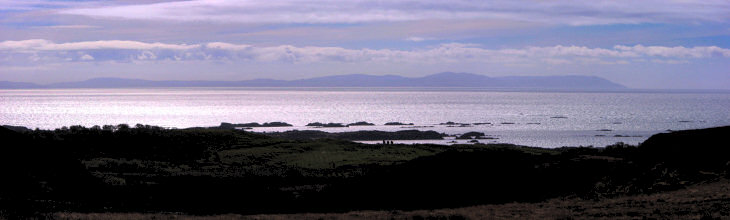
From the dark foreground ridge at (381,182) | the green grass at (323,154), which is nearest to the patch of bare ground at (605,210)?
the dark foreground ridge at (381,182)

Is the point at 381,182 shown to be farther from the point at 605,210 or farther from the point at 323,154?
the point at 323,154

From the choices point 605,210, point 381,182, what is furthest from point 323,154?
point 605,210

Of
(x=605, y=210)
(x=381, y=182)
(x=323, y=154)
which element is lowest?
(x=323, y=154)

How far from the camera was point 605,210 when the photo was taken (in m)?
24.7

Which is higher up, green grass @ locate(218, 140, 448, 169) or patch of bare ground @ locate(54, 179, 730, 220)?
patch of bare ground @ locate(54, 179, 730, 220)

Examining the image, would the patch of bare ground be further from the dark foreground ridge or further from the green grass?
the green grass

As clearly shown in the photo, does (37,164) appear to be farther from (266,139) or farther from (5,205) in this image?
(266,139)

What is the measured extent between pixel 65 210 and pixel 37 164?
8442mm

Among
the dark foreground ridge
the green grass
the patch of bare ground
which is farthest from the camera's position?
the green grass

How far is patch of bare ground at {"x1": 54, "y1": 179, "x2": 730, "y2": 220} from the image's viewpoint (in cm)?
2255

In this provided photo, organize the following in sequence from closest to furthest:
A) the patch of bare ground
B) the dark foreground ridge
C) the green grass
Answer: the patch of bare ground < the dark foreground ridge < the green grass

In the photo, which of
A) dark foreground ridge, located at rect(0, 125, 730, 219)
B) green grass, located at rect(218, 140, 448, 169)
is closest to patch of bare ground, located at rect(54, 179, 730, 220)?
dark foreground ridge, located at rect(0, 125, 730, 219)

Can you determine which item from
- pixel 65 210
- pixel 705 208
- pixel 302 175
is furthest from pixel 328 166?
pixel 705 208

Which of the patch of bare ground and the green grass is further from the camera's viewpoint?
the green grass
